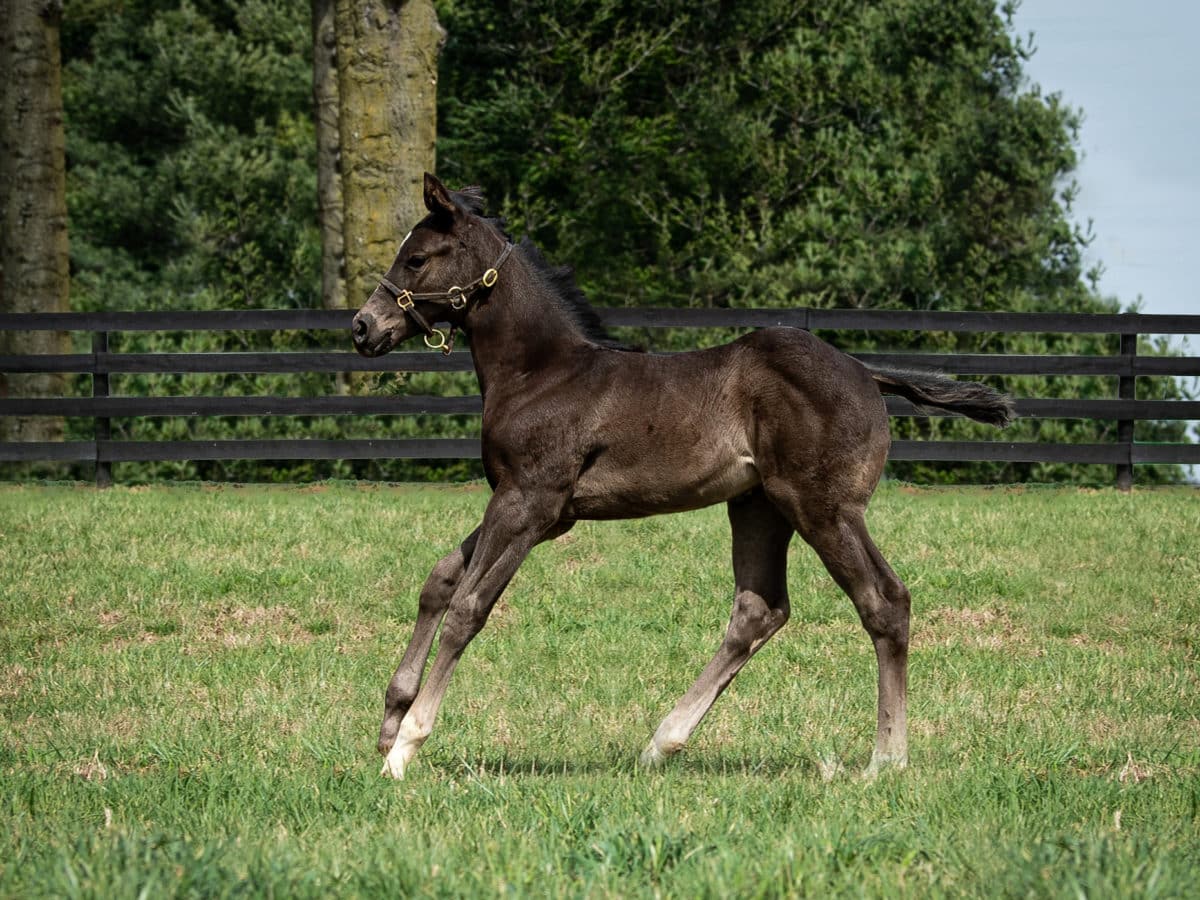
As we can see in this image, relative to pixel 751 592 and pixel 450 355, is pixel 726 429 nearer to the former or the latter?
pixel 751 592

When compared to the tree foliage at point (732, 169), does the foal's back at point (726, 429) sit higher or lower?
lower

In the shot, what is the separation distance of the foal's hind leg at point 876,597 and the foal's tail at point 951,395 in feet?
2.29

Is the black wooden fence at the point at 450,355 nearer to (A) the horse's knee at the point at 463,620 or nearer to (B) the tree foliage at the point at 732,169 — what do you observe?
(B) the tree foliage at the point at 732,169

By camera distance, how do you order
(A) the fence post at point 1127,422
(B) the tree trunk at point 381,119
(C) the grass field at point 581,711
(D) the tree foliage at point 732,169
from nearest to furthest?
(C) the grass field at point 581,711 → (A) the fence post at point 1127,422 → (B) the tree trunk at point 381,119 → (D) the tree foliage at point 732,169

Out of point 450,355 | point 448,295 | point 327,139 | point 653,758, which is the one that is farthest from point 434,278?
point 327,139

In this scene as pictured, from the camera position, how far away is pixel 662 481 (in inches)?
226

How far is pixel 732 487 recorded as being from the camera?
5.82 metres

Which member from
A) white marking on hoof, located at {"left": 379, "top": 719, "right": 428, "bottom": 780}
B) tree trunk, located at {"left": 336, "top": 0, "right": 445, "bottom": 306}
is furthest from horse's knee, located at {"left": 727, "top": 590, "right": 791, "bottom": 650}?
tree trunk, located at {"left": 336, "top": 0, "right": 445, "bottom": 306}

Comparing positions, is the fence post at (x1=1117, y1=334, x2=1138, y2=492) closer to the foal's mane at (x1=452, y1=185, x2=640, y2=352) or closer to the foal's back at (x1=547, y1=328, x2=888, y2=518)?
the foal's back at (x1=547, y1=328, x2=888, y2=518)

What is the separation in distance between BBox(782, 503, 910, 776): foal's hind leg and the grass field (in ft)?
0.64

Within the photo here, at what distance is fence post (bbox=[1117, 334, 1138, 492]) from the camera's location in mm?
14906

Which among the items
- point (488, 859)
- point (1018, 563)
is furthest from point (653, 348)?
point (488, 859)

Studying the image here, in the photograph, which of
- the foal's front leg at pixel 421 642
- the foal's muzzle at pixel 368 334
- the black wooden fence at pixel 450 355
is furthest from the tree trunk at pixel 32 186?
the foal's front leg at pixel 421 642

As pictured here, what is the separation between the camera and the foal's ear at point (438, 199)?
19.2ft
